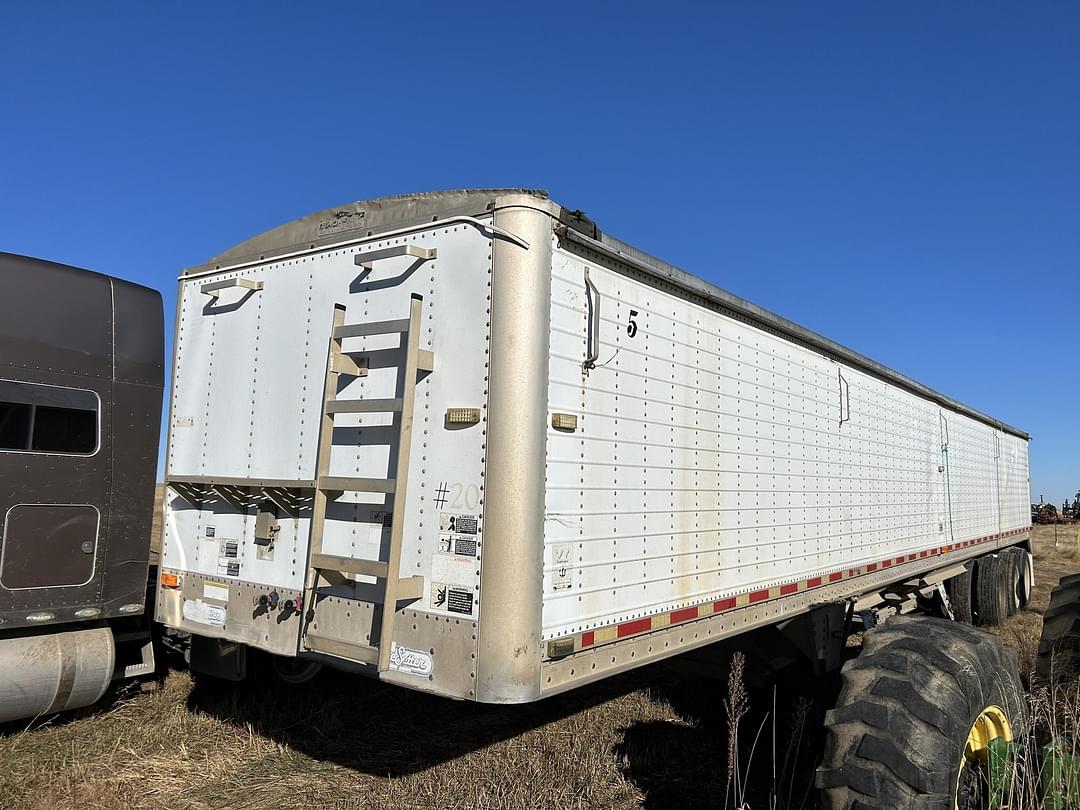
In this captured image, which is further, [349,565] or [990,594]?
[990,594]

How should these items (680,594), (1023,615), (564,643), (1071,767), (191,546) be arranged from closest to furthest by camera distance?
1. (1071,767)
2. (564,643)
3. (680,594)
4. (191,546)
5. (1023,615)

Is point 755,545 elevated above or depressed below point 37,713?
above

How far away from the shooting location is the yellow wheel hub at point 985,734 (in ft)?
12.9

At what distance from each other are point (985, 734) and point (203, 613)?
4630 millimetres

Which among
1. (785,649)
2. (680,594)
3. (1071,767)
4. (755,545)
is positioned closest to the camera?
(1071,767)

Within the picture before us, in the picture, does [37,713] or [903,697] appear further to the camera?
[37,713]

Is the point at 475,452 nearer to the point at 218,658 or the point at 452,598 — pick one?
the point at 452,598

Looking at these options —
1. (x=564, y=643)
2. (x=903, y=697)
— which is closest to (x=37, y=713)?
(x=564, y=643)

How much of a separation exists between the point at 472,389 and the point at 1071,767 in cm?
316

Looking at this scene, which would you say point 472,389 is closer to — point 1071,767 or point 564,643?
point 564,643

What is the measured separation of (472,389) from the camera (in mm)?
3865

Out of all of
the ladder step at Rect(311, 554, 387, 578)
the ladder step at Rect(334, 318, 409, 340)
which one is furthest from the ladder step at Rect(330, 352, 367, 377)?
the ladder step at Rect(311, 554, 387, 578)

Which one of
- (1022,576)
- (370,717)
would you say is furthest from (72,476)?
(1022,576)

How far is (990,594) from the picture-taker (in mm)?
12031
